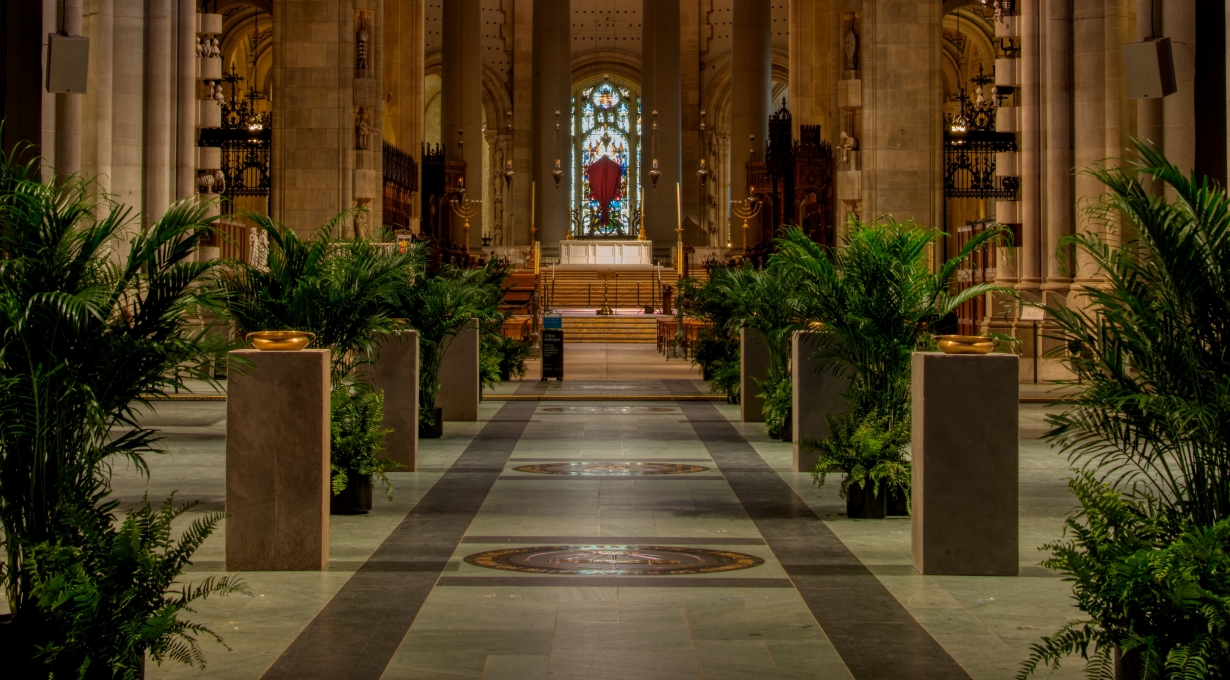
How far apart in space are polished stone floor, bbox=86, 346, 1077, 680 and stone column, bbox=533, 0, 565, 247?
37.6m

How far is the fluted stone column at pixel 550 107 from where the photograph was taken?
47.6m

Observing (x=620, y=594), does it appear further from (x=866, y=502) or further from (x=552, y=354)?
(x=552, y=354)

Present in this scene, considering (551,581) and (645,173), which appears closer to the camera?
(551,581)

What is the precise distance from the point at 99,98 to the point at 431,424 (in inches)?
306

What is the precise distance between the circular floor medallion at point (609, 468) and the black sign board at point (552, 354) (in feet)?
32.3

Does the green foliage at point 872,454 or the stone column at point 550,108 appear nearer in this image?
the green foliage at point 872,454

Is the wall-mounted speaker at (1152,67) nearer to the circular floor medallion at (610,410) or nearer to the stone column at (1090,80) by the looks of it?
the stone column at (1090,80)

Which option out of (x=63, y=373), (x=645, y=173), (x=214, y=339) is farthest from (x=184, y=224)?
(x=645, y=173)

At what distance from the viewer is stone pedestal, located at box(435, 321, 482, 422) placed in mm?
15562

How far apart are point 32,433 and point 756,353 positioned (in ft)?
38.6

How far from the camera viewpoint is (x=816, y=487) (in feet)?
34.5

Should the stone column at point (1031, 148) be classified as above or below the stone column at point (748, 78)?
below

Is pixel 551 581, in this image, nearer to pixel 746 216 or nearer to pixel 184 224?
pixel 184 224

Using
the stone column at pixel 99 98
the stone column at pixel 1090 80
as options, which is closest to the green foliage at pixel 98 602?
the stone column at pixel 99 98
